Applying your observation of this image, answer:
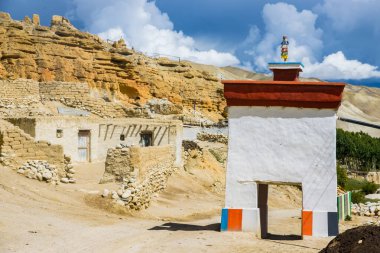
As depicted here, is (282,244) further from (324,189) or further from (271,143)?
(271,143)

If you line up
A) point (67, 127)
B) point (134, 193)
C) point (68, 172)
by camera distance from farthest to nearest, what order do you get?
point (67, 127)
point (68, 172)
point (134, 193)

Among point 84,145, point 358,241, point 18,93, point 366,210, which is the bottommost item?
point 366,210

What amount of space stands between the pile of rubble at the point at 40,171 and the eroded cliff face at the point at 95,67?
1024 inches

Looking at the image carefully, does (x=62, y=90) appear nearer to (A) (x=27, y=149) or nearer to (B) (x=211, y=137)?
(B) (x=211, y=137)

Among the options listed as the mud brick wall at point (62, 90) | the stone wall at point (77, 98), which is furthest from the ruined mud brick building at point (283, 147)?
the mud brick wall at point (62, 90)

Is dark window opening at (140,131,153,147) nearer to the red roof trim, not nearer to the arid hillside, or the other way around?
the red roof trim

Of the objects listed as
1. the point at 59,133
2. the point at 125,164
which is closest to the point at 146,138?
the point at 59,133

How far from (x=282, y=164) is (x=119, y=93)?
3817 centimetres

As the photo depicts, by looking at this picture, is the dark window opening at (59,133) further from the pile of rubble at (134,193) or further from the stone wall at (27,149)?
the pile of rubble at (134,193)

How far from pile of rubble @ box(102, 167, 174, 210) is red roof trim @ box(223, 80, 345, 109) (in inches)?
221

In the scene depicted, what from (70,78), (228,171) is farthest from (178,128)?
(70,78)

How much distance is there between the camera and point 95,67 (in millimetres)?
46281

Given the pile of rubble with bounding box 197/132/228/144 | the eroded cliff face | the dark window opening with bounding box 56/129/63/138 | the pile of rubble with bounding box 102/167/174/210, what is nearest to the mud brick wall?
the eroded cliff face

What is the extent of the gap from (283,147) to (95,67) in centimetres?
3810
